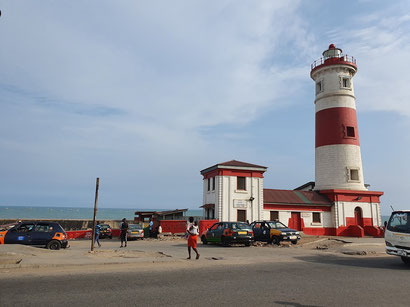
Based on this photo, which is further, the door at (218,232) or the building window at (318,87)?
the building window at (318,87)

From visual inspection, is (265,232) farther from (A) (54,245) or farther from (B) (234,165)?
(A) (54,245)

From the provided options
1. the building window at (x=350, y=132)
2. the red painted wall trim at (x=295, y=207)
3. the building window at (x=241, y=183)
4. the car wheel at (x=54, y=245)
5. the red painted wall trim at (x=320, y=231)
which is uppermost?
the building window at (x=350, y=132)

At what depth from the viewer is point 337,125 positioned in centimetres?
3209

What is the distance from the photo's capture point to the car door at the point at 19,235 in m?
15.8

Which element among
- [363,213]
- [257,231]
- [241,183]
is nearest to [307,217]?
[363,213]

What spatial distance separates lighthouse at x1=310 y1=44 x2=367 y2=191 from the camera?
31.9 metres

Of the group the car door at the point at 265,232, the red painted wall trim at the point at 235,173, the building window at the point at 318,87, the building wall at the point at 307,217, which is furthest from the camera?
the building window at the point at 318,87

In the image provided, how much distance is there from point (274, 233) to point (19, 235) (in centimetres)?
1426

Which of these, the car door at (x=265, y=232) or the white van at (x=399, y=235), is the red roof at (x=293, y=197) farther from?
the white van at (x=399, y=235)

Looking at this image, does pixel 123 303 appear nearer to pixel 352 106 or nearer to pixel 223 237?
pixel 223 237

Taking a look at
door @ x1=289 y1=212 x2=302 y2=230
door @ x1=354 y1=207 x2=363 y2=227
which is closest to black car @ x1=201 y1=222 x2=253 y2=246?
door @ x1=289 y1=212 x2=302 y2=230

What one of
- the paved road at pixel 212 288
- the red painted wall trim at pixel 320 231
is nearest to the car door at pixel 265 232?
the red painted wall trim at pixel 320 231

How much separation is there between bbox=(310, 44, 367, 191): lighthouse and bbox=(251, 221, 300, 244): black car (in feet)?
43.2

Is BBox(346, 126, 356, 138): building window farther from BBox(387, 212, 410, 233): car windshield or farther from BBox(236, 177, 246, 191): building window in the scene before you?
BBox(387, 212, 410, 233): car windshield
